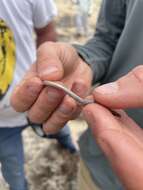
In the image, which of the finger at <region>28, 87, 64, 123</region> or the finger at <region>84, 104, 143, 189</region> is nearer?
the finger at <region>84, 104, 143, 189</region>

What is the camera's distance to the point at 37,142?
5.79 feet

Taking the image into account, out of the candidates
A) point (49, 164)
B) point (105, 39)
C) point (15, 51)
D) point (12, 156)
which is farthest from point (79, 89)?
point (49, 164)

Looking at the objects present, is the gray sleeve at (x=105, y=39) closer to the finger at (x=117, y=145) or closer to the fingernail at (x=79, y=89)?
the fingernail at (x=79, y=89)

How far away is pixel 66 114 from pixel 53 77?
0.08 m

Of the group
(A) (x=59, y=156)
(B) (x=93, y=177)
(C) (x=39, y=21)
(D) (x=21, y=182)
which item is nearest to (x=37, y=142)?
(A) (x=59, y=156)

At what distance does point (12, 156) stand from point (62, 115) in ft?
1.87

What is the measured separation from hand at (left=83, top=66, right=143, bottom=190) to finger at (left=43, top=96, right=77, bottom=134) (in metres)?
0.09

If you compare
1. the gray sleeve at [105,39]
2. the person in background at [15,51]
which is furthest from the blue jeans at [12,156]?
the gray sleeve at [105,39]

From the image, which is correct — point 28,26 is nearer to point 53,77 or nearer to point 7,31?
point 7,31

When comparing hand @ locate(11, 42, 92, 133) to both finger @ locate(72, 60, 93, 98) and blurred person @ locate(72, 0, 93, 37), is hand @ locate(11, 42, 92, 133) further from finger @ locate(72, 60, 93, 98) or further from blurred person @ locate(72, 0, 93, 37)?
blurred person @ locate(72, 0, 93, 37)

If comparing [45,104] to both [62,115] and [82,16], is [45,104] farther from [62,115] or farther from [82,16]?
[82,16]

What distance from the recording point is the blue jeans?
1.24 m

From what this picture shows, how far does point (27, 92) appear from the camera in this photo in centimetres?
73

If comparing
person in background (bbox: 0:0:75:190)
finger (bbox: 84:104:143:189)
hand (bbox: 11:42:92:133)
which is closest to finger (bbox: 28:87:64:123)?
hand (bbox: 11:42:92:133)
